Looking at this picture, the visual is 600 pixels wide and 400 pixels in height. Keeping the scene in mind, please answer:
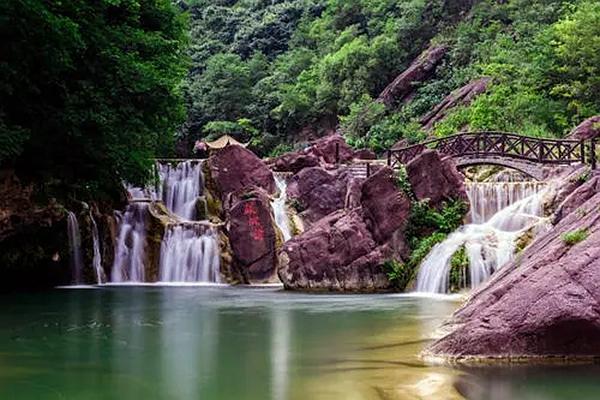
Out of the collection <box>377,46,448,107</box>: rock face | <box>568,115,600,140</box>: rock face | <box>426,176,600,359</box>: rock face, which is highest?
<box>377,46,448,107</box>: rock face

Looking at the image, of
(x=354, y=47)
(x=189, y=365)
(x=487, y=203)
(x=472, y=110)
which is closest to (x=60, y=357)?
(x=189, y=365)

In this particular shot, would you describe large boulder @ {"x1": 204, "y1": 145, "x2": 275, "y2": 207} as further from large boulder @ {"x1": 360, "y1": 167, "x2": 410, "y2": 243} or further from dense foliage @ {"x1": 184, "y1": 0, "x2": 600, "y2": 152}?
dense foliage @ {"x1": 184, "y1": 0, "x2": 600, "y2": 152}

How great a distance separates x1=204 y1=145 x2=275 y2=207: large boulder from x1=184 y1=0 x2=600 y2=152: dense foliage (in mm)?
11945

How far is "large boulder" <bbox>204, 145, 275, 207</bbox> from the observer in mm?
30234

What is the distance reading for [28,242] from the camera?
2341cm

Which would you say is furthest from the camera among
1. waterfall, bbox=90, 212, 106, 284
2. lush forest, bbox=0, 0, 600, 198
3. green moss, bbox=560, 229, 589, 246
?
waterfall, bbox=90, 212, 106, 284

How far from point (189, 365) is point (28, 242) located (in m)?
14.8

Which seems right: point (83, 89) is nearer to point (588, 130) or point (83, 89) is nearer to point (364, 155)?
point (588, 130)

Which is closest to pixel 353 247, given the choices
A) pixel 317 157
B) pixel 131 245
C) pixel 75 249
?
pixel 131 245

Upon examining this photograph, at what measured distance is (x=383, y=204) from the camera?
73.2ft

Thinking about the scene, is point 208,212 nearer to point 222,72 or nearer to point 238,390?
point 238,390

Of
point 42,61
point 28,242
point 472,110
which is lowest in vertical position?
point 28,242

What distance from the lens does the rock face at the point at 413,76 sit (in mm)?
50281

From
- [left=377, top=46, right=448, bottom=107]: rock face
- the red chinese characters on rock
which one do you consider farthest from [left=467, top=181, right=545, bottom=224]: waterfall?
[left=377, top=46, right=448, bottom=107]: rock face
